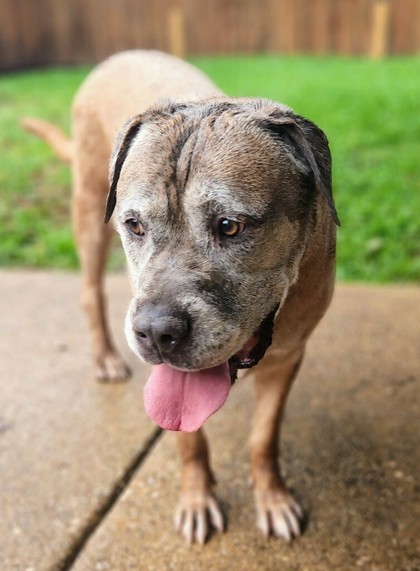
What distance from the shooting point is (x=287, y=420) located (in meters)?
3.60

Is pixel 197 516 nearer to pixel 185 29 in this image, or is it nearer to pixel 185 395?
pixel 185 395

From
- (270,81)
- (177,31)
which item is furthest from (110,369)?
(177,31)

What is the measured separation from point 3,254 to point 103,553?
358cm

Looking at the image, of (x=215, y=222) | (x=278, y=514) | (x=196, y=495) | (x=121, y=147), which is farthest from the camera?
(x=196, y=495)

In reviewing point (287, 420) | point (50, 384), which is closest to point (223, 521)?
point (287, 420)

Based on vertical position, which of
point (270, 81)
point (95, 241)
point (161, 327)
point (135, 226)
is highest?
point (135, 226)

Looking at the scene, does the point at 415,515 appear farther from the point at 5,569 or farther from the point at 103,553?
the point at 5,569

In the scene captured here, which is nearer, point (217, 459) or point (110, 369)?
point (217, 459)

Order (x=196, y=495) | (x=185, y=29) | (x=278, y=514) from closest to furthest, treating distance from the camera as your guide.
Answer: (x=278, y=514) < (x=196, y=495) < (x=185, y=29)

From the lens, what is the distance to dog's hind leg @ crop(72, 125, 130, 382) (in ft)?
12.5

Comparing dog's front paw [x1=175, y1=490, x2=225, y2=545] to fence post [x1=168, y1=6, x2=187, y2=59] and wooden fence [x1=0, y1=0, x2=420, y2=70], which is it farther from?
fence post [x1=168, y1=6, x2=187, y2=59]

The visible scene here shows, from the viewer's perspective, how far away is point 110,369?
13.2 ft

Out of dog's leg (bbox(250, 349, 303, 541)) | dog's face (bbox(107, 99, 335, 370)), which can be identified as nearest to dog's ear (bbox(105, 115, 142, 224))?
dog's face (bbox(107, 99, 335, 370))

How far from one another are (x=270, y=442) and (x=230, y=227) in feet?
3.75
